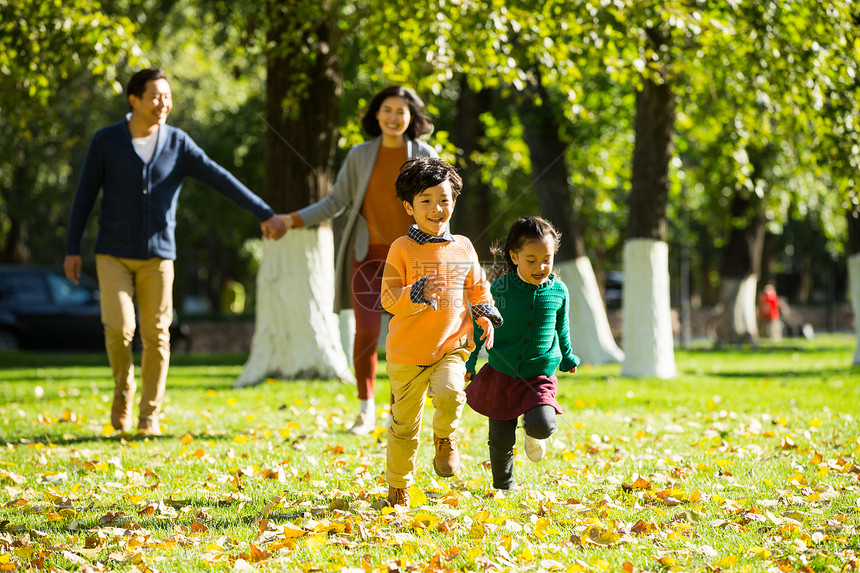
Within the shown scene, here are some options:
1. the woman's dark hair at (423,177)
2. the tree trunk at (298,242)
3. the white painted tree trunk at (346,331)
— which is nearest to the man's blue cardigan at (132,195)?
the woman's dark hair at (423,177)

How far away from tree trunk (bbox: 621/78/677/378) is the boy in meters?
7.76

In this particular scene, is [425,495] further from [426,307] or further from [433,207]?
[433,207]

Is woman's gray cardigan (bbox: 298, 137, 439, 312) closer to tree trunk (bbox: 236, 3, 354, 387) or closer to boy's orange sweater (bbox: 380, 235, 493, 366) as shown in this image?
boy's orange sweater (bbox: 380, 235, 493, 366)

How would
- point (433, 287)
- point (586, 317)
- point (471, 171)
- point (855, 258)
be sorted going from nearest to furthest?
point (433, 287) < point (855, 258) < point (586, 317) < point (471, 171)

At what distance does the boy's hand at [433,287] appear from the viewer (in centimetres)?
394

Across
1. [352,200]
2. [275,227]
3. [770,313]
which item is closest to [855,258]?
[770,313]

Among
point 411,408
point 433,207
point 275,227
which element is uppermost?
point 275,227

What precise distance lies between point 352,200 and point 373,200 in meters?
0.24

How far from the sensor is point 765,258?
26.6 m

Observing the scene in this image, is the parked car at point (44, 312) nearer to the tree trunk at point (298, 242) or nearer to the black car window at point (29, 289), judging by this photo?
the black car window at point (29, 289)

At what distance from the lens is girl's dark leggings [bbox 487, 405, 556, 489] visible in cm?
423

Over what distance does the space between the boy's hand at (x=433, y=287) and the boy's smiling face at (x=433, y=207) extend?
0.25 m

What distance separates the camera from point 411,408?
4.11 metres

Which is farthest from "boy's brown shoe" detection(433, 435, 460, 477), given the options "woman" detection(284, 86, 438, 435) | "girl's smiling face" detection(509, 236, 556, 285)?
"woman" detection(284, 86, 438, 435)
